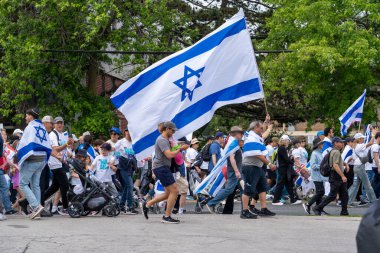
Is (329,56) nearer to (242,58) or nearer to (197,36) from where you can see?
(197,36)

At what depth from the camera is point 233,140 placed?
15094mm

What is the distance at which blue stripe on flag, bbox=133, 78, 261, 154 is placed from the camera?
42.8 feet

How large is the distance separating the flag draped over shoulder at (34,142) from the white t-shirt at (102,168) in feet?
5.53

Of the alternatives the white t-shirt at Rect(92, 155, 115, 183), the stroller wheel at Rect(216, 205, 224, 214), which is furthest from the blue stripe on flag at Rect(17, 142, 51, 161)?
the stroller wheel at Rect(216, 205, 224, 214)

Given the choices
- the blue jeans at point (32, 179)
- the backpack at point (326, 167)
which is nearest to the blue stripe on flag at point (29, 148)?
the blue jeans at point (32, 179)

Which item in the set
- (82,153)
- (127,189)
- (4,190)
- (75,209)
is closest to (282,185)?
(127,189)

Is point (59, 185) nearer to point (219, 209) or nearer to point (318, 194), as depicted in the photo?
point (219, 209)

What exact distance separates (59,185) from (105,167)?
3.07 feet

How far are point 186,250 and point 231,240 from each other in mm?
1169

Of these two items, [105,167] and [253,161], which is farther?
[105,167]

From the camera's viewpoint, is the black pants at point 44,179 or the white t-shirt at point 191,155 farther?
the white t-shirt at point 191,155

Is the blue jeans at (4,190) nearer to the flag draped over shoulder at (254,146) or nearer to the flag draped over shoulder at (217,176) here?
the flag draped over shoulder at (217,176)

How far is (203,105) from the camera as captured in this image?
13195 mm

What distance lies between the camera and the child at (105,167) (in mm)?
15141
